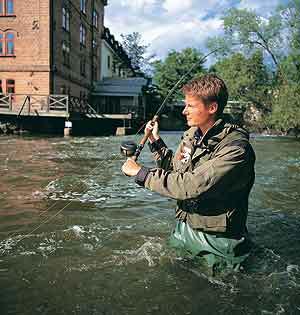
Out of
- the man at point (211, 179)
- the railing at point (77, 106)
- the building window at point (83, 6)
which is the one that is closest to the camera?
the man at point (211, 179)

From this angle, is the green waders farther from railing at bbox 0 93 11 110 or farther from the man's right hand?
railing at bbox 0 93 11 110

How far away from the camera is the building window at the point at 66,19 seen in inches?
1194

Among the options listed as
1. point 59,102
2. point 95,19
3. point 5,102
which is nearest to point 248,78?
point 59,102

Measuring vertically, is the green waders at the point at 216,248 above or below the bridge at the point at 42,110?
below

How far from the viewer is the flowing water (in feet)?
9.64

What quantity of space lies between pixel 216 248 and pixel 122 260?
42.2 inches

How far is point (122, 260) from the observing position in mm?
3748

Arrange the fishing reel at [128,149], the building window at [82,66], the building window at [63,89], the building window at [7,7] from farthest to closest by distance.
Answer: the building window at [82,66], the building window at [63,89], the building window at [7,7], the fishing reel at [128,149]

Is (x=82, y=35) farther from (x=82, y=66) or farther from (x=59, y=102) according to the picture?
(x=59, y=102)

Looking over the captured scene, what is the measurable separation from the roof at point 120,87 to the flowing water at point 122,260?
1296 inches

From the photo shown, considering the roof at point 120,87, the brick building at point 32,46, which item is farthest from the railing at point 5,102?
the roof at point 120,87

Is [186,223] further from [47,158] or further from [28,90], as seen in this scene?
[28,90]

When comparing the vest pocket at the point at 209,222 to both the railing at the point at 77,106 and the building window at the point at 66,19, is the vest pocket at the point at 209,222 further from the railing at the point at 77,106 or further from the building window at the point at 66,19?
the building window at the point at 66,19

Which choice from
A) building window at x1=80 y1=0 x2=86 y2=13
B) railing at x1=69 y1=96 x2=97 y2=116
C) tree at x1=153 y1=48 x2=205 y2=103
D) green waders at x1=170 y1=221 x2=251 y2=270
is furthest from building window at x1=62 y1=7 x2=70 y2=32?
green waders at x1=170 y1=221 x2=251 y2=270
